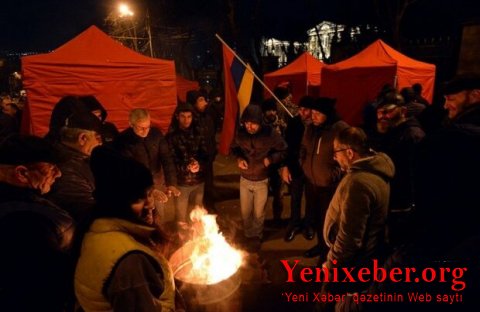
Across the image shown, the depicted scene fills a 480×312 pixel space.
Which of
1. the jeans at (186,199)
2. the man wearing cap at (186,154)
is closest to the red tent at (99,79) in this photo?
the man wearing cap at (186,154)

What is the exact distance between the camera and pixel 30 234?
5.94ft

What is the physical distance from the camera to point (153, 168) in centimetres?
537

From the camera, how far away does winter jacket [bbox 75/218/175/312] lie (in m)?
1.70

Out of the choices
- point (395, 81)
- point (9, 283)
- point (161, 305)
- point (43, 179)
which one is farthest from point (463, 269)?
point (395, 81)

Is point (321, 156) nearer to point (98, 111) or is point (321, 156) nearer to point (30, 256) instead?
point (98, 111)

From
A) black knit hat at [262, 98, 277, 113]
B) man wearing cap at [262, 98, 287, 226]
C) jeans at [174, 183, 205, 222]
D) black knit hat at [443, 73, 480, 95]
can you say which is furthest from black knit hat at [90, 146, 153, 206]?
black knit hat at [262, 98, 277, 113]

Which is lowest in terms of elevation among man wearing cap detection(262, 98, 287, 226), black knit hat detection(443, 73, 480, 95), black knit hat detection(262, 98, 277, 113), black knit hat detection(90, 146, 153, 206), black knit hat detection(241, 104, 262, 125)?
man wearing cap detection(262, 98, 287, 226)

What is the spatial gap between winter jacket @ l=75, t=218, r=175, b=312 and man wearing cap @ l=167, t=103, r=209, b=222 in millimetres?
3749

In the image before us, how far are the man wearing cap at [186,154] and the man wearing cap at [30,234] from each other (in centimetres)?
341

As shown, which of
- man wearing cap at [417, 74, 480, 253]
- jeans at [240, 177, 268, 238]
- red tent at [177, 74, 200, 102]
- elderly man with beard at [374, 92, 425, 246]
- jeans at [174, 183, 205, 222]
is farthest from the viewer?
red tent at [177, 74, 200, 102]

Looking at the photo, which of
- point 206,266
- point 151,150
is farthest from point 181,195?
point 206,266

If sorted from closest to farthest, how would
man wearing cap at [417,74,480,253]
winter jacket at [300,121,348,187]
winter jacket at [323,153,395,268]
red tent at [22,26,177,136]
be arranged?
man wearing cap at [417,74,480,253] → winter jacket at [323,153,395,268] → winter jacket at [300,121,348,187] → red tent at [22,26,177,136]

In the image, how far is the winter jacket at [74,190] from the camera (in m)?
2.94

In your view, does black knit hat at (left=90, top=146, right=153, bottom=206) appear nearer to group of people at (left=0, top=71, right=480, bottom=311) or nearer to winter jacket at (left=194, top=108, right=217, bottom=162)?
group of people at (left=0, top=71, right=480, bottom=311)
